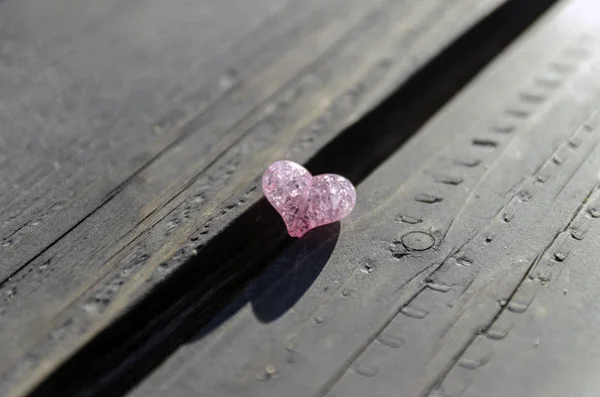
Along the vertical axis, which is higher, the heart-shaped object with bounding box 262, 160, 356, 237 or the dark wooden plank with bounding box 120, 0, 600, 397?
the heart-shaped object with bounding box 262, 160, 356, 237

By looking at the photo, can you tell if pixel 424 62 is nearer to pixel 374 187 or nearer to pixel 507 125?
pixel 507 125

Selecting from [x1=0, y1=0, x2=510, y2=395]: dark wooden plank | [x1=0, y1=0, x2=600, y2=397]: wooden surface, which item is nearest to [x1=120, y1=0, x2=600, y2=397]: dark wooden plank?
[x1=0, y1=0, x2=600, y2=397]: wooden surface

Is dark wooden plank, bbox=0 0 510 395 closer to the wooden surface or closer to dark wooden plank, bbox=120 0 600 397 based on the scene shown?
the wooden surface

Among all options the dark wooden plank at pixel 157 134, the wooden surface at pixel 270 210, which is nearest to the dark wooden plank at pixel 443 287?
the wooden surface at pixel 270 210

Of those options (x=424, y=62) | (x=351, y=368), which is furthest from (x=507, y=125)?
(x=351, y=368)

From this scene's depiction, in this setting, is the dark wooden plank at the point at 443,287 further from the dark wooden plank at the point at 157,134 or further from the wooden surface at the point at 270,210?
the dark wooden plank at the point at 157,134

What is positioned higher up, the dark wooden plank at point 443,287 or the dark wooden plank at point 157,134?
the dark wooden plank at point 157,134

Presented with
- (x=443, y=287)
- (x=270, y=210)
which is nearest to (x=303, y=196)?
(x=270, y=210)
